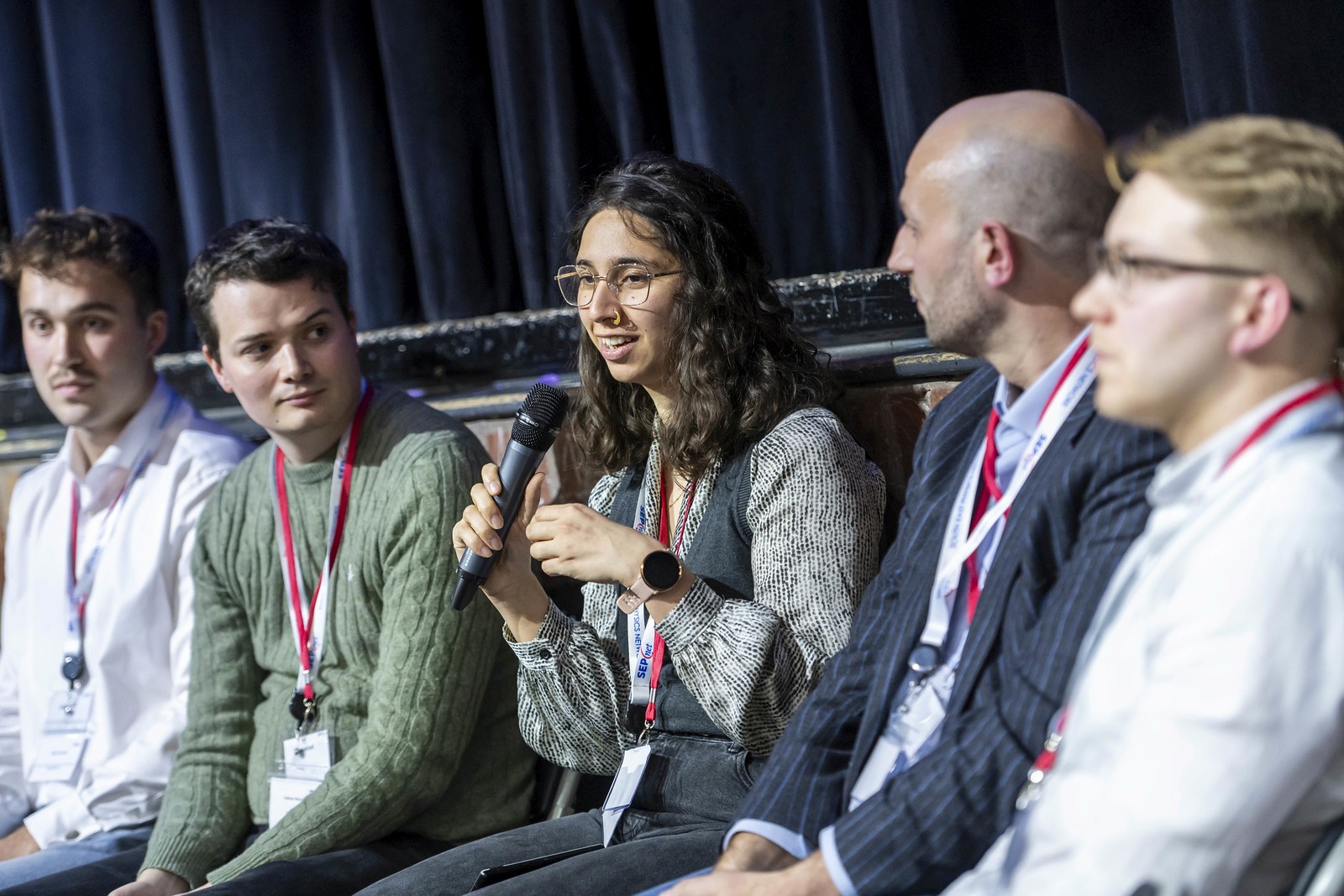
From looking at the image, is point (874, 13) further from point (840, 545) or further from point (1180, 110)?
point (840, 545)

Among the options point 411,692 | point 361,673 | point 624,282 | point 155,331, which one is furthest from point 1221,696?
point 155,331

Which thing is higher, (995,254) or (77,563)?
(995,254)

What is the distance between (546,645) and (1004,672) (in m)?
0.80

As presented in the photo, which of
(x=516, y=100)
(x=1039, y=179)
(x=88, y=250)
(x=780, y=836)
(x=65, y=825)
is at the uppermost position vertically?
(x=516, y=100)

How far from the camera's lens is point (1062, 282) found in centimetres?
143

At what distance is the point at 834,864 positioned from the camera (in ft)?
4.25

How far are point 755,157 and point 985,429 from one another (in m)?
1.07

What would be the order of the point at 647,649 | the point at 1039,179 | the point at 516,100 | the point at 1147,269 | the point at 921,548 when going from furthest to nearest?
1. the point at 516,100
2. the point at 647,649
3. the point at 921,548
4. the point at 1039,179
5. the point at 1147,269

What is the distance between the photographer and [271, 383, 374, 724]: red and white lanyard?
2.27 meters

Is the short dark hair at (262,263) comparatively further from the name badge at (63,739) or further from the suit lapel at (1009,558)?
the suit lapel at (1009,558)

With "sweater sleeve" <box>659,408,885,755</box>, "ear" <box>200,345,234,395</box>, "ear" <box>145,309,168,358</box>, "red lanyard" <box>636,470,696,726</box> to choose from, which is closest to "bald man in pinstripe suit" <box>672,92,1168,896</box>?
"sweater sleeve" <box>659,408,885,755</box>

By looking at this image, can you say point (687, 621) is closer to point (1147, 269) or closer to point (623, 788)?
point (623, 788)

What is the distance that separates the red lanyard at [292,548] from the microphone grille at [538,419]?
0.68m

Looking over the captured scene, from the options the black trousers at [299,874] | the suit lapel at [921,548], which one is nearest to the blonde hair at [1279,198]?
the suit lapel at [921,548]
